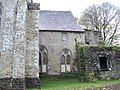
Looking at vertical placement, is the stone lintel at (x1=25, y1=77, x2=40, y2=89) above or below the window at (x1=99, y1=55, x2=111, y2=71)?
below

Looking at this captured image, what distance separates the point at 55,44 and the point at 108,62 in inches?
313

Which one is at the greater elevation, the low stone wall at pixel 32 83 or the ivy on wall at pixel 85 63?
the ivy on wall at pixel 85 63

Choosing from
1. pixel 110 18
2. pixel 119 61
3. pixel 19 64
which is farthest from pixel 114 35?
pixel 19 64

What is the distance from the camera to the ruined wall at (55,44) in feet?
108

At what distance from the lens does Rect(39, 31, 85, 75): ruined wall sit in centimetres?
3284

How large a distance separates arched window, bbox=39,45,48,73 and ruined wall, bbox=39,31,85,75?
0.40 m

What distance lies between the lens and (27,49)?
2177 cm

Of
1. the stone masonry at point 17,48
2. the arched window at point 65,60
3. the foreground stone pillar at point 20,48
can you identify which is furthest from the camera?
the arched window at point 65,60

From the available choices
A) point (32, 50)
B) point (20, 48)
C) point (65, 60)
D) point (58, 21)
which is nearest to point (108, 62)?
point (65, 60)

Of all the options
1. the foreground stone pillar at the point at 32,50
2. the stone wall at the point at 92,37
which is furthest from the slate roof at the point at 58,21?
the foreground stone pillar at the point at 32,50

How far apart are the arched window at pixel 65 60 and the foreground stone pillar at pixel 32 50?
11606 millimetres

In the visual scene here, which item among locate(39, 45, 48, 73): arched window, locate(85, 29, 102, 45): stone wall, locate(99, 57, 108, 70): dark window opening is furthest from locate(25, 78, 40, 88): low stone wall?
locate(85, 29, 102, 45): stone wall

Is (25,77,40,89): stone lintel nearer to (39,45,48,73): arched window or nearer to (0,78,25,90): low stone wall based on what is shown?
(0,78,25,90): low stone wall

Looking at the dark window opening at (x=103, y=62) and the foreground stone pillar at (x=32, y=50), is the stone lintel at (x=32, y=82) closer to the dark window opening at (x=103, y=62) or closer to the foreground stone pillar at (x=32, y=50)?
the foreground stone pillar at (x=32, y=50)
